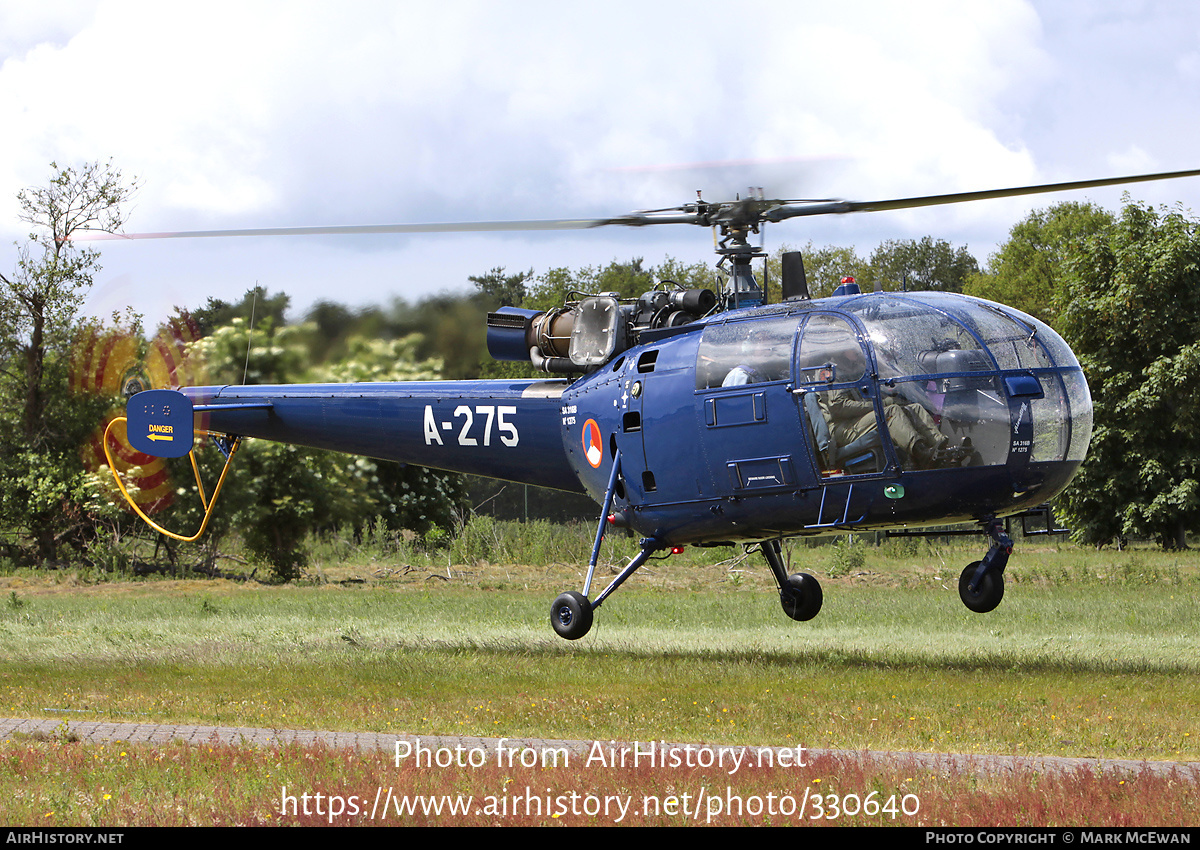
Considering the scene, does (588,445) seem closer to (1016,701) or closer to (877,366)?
(877,366)

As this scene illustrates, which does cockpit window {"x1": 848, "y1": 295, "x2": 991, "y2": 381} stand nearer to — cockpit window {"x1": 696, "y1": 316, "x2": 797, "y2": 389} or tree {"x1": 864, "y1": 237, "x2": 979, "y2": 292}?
cockpit window {"x1": 696, "y1": 316, "x2": 797, "y2": 389}

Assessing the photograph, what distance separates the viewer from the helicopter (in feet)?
36.4

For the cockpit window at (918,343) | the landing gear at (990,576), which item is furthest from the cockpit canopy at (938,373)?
the landing gear at (990,576)

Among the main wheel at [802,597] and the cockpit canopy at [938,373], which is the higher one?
the cockpit canopy at [938,373]

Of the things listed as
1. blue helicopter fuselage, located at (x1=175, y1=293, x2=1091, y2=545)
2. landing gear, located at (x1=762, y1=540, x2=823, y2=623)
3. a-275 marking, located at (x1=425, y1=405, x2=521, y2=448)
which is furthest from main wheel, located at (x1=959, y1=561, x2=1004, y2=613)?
a-275 marking, located at (x1=425, y1=405, x2=521, y2=448)

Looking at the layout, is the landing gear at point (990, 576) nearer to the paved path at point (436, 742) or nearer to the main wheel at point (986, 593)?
the main wheel at point (986, 593)

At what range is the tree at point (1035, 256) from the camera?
201 ft

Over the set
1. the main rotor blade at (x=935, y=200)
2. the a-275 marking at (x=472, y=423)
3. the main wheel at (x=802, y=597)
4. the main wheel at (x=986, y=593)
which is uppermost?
the main rotor blade at (x=935, y=200)

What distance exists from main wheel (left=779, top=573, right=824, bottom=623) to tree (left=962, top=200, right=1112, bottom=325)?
161 feet

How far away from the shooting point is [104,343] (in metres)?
32.7

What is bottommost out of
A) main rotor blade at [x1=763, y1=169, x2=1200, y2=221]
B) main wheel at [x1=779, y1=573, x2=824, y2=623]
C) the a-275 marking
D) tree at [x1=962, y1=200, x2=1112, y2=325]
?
main wheel at [x1=779, y1=573, x2=824, y2=623]

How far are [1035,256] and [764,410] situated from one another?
5673 cm

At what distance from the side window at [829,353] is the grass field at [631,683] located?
3158 mm

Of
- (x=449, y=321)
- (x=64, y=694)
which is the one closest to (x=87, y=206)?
(x=449, y=321)
